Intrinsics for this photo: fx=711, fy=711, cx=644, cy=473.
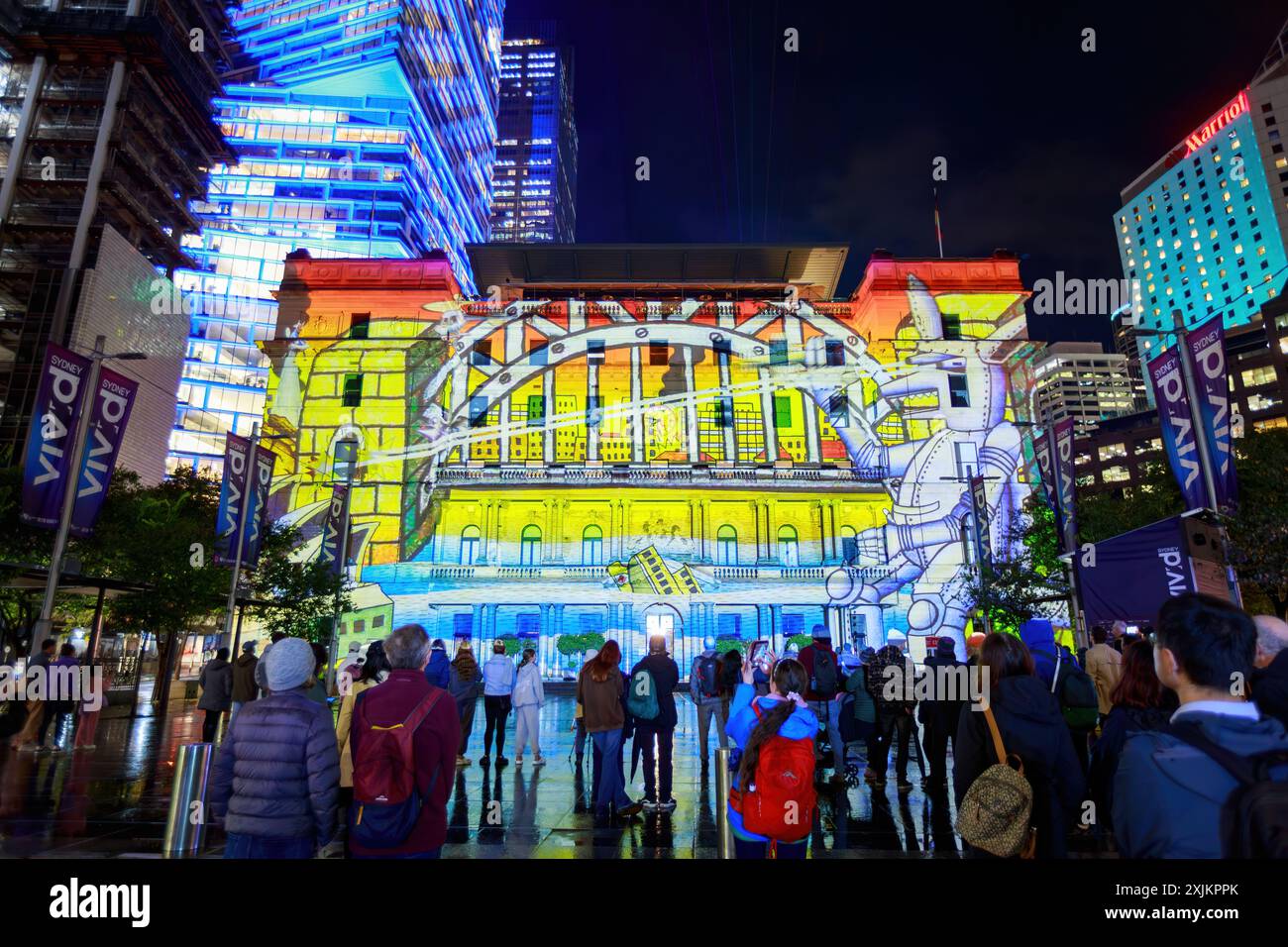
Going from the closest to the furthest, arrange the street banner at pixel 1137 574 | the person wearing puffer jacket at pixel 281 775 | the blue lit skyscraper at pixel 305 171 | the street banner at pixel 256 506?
1. the person wearing puffer jacket at pixel 281 775
2. the street banner at pixel 1137 574
3. the street banner at pixel 256 506
4. the blue lit skyscraper at pixel 305 171

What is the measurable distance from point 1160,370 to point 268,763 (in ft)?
45.1

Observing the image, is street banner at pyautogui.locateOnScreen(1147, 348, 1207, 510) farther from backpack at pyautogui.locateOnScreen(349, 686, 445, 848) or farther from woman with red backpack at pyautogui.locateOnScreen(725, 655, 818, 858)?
backpack at pyautogui.locateOnScreen(349, 686, 445, 848)

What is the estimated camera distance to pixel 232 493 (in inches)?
716

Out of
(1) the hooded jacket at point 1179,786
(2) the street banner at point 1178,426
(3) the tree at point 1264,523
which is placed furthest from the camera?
(3) the tree at point 1264,523

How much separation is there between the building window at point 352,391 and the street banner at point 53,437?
27897mm

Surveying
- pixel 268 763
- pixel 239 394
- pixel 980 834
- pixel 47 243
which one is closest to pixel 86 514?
pixel 268 763

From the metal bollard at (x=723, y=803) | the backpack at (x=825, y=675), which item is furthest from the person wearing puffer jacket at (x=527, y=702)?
the metal bollard at (x=723, y=803)

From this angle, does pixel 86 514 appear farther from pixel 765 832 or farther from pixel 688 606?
pixel 688 606

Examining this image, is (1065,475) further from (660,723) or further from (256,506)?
(256,506)

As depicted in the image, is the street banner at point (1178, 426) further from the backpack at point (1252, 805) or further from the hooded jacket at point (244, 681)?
the hooded jacket at point (244, 681)

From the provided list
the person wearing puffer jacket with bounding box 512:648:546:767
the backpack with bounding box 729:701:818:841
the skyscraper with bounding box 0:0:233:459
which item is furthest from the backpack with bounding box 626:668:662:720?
the skyscraper with bounding box 0:0:233:459

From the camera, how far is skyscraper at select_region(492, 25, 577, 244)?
490ft

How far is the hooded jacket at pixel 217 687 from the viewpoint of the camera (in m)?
12.9
